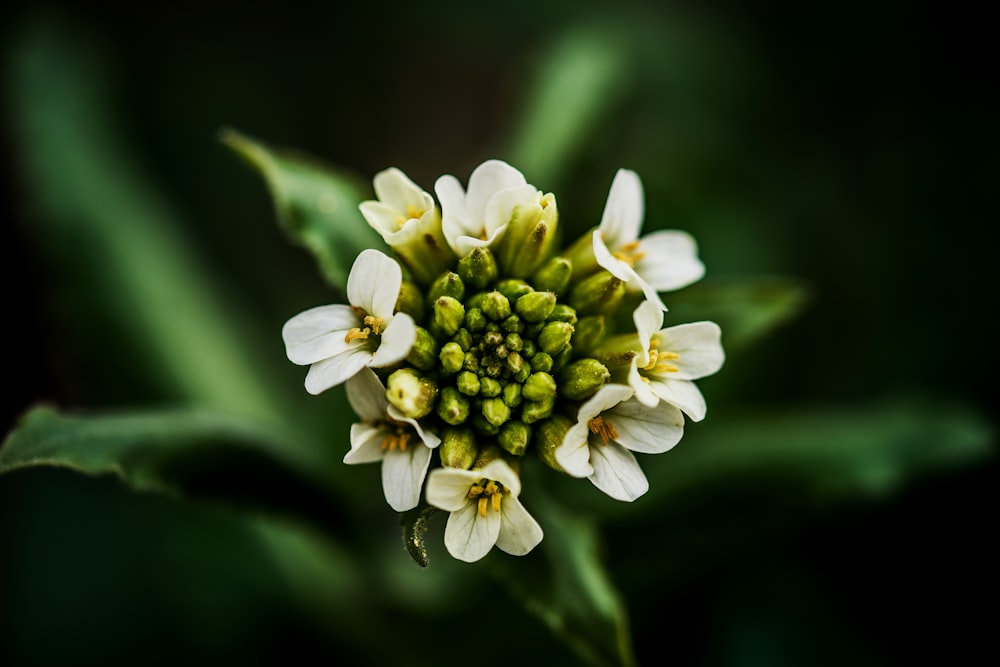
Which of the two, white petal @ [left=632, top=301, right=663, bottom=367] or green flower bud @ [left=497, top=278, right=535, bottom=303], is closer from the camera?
white petal @ [left=632, top=301, right=663, bottom=367]

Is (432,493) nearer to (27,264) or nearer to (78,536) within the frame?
(78,536)

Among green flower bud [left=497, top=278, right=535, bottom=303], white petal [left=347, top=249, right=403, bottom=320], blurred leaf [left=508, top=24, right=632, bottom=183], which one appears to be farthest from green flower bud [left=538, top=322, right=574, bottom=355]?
blurred leaf [left=508, top=24, right=632, bottom=183]

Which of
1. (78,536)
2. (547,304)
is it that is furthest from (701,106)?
(78,536)

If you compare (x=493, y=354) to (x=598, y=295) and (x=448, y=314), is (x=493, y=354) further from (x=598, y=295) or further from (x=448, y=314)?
(x=598, y=295)

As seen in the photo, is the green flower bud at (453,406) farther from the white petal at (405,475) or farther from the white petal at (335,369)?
the white petal at (335,369)

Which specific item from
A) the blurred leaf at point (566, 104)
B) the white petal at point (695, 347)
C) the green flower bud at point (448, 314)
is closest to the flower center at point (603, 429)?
the white petal at point (695, 347)

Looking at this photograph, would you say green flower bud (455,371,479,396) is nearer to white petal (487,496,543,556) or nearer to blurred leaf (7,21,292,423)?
white petal (487,496,543,556)

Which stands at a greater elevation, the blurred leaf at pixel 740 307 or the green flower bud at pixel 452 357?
the blurred leaf at pixel 740 307
